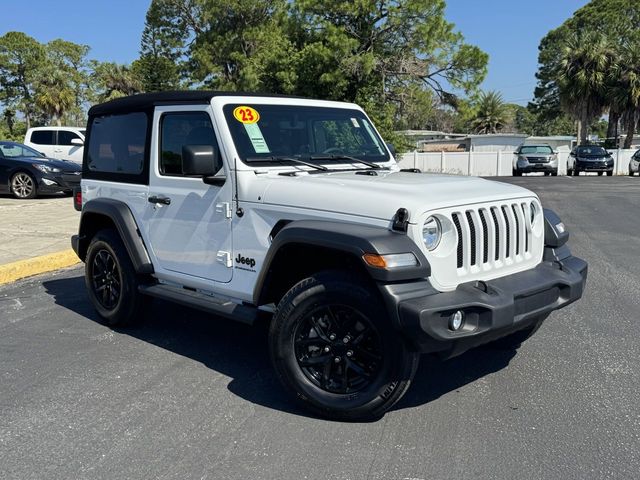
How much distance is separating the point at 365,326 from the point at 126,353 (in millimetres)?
2178

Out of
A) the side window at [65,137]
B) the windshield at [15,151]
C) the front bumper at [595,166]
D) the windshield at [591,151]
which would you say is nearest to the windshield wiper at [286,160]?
Result: the windshield at [15,151]

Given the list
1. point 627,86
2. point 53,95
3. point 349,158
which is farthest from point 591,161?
point 53,95

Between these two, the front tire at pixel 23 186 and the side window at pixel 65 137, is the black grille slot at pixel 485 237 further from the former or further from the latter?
the side window at pixel 65 137

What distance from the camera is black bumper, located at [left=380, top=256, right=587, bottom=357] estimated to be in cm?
311

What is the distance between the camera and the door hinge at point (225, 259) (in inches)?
164

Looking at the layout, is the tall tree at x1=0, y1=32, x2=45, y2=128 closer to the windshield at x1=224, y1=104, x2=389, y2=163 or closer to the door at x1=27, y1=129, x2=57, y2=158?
the door at x1=27, y1=129, x2=57, y2=158

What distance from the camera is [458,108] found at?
84.5ft

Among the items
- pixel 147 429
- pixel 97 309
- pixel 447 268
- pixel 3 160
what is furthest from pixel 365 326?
pixel 3 160

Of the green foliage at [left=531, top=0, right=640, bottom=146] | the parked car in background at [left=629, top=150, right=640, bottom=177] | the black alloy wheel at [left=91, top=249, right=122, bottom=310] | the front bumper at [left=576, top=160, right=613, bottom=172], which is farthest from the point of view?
the green foliage at [left=531, top=0, right=640, bottom=146]

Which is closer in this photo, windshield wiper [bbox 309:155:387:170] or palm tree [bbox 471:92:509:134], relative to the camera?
windshield wiper [bbox 309:155:387:170]

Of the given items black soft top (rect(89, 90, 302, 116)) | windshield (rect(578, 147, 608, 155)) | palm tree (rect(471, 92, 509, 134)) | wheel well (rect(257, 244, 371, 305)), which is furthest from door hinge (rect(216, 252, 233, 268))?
palm tree (rect(471, 92, 509, 134))

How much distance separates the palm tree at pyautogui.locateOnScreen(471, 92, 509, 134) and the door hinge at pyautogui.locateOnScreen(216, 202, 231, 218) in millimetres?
58373

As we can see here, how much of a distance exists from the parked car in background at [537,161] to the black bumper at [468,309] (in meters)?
25.6

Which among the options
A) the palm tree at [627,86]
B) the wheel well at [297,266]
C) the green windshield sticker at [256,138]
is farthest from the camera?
the palm tree at [627,86]
